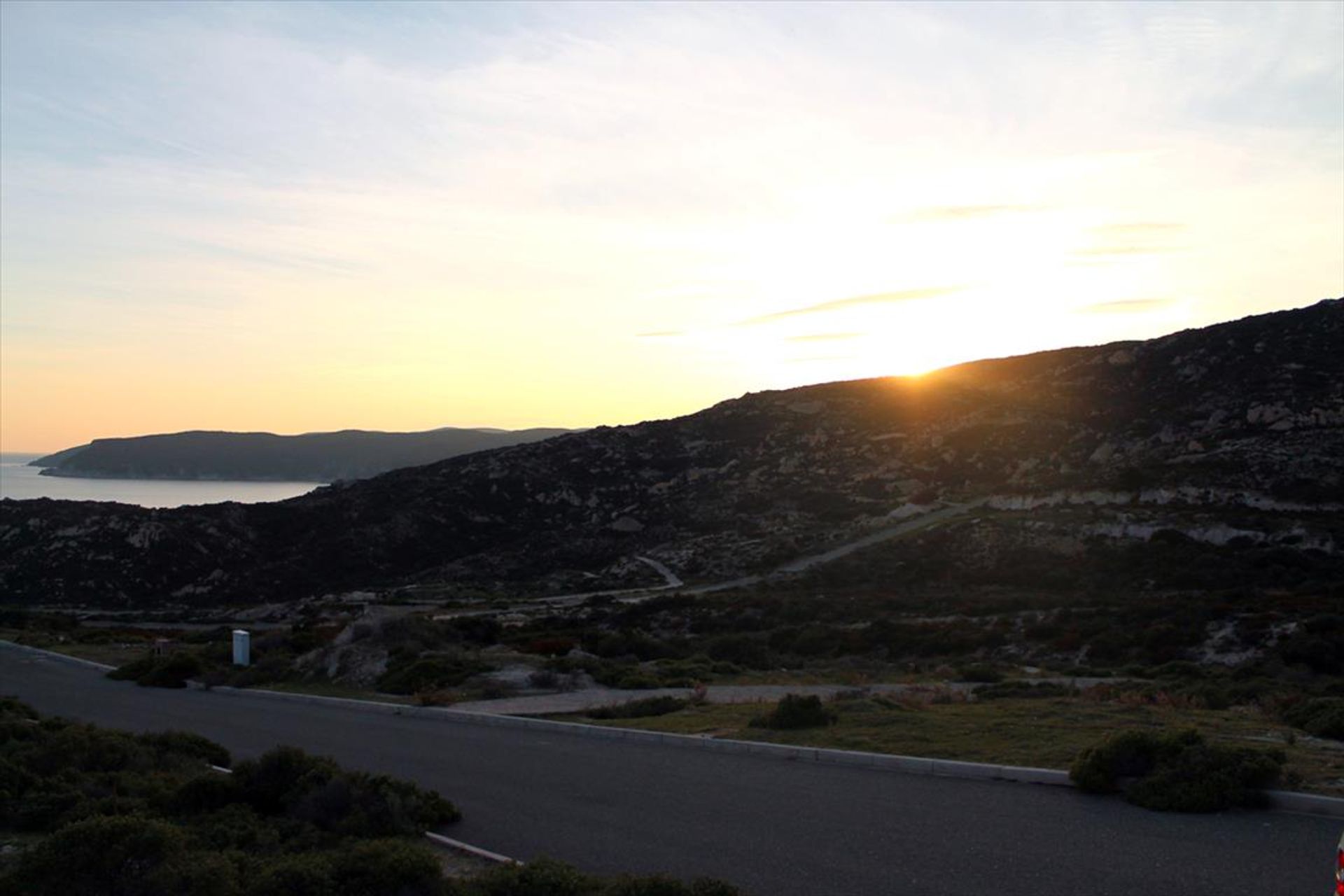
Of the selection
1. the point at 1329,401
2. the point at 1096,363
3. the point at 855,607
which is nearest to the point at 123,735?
the point at 855,607

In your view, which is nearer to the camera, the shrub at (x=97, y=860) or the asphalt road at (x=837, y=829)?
the shrub at (x=97, y=860)

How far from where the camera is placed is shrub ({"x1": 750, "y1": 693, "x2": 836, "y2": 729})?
13.1 m

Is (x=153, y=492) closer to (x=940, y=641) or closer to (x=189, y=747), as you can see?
(x=940, y=641)

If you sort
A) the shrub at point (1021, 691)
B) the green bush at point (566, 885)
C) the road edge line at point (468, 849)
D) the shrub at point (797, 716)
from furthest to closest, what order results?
1. the shrub at point (1021, 691)
2. the shrub at point (797, 716)
3. the road edge line at point (468, 849)
4. the green bush at point (566, 885)

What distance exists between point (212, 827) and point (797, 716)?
7035 millimetres

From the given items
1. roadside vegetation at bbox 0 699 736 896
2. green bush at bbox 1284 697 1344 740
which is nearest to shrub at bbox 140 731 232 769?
roadside vegetation at bbox 0 699 736 896

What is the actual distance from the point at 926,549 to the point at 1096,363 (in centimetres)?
4560

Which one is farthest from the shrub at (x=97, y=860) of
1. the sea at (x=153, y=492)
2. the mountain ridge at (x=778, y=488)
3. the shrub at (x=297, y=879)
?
the sea at (x=153, y=492)

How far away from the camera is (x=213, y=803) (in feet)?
30.9

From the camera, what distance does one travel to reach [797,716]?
13.2 meters

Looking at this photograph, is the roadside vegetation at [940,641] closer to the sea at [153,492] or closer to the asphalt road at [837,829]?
the asphalt road at [837,829]

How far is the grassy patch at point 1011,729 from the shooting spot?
1027 cm

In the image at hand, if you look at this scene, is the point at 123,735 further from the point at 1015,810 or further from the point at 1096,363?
the point at 1096,363

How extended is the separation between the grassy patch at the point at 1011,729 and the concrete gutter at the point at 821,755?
0.32m
